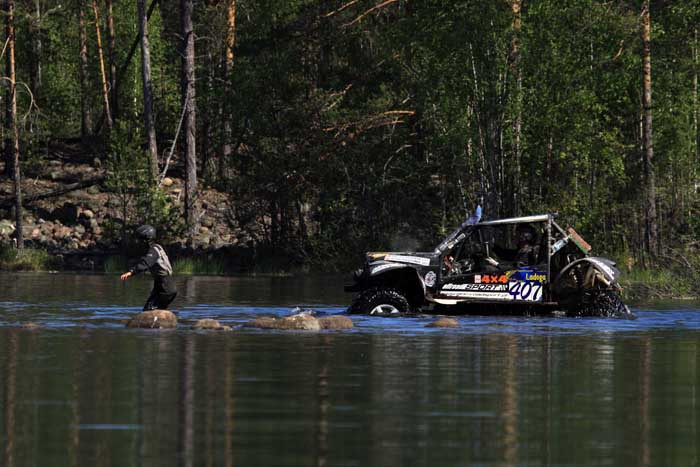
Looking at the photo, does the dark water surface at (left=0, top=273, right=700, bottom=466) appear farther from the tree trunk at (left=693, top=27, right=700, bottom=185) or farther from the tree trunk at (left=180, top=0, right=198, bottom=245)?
the tree trunk at (left=180, top=0, right=198, bottom=245)

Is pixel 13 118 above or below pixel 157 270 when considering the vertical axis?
above

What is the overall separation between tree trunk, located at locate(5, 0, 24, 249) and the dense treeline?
224 mm

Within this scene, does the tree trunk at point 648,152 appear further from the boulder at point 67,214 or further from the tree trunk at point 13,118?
the boulder at point 67,214

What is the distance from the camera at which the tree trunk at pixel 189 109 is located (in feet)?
187

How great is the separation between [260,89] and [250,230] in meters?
4.85

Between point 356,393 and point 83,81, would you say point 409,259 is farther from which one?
point 83,81

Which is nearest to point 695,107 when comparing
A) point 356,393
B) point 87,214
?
point 87,214

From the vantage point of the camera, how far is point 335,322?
24.2 m

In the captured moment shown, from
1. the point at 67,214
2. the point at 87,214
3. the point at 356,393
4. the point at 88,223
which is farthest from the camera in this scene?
the point at 67,214

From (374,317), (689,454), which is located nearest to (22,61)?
(374,317)

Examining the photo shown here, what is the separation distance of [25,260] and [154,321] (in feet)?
98.7

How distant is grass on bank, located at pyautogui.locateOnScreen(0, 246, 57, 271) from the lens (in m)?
52.6

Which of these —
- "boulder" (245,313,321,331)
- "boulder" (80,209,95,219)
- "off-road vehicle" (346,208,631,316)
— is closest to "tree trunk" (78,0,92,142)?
"boulder" (80,209,95,219)

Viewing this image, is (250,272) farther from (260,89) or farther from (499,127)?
(499,127)
